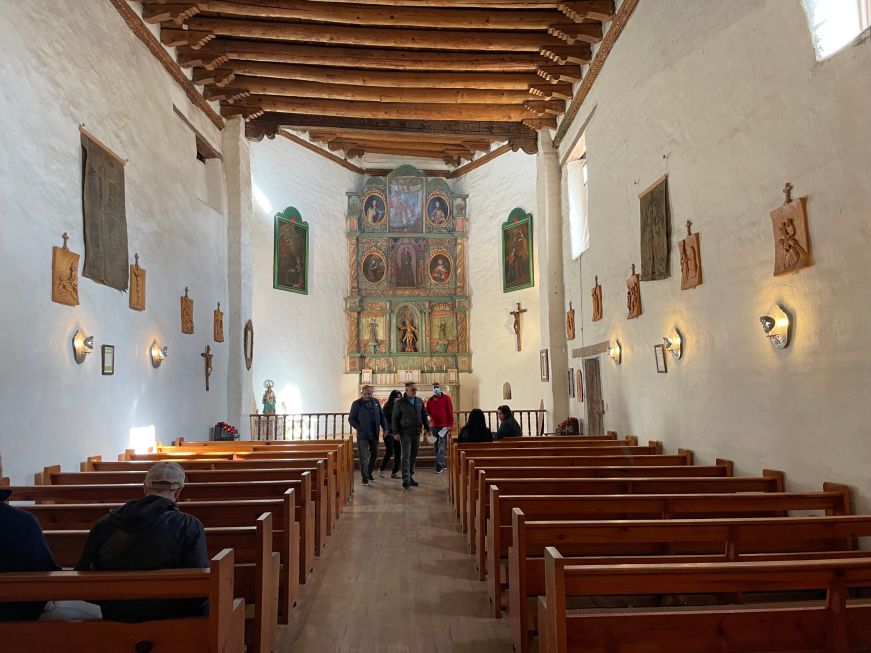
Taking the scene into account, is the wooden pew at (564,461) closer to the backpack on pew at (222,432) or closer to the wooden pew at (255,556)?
the wooden pew at (255,556)

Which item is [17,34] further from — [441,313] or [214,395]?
[441,313]

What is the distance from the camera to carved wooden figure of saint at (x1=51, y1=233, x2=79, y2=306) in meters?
6.23

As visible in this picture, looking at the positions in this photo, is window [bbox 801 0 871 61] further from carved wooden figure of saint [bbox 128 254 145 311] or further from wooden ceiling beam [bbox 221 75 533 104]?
wooden ceiling beam [bbox 221 75 533 104]

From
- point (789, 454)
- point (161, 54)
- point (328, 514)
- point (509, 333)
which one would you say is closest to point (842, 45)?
point (789, 454)

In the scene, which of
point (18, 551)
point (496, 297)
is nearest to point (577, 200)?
point (496, 297)

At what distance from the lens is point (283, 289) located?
17516mm

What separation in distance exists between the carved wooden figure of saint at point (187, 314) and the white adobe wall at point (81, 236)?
18 centimetres

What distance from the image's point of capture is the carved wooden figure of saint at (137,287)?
26.4 feet

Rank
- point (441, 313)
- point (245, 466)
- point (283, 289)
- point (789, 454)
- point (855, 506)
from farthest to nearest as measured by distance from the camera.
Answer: point (441, 313) → point (283, 289) → point (245, 466) → point (789, 454) → point (855, 506)

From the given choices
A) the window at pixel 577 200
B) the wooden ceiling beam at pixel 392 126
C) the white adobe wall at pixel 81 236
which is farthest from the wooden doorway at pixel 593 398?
the white adobe wall at pixel 81 236

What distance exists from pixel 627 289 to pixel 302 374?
11.2 m

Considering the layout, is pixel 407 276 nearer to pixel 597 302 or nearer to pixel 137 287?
pixel 597 302

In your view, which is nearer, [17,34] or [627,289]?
[17,34]

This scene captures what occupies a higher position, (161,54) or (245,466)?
(161,54)
